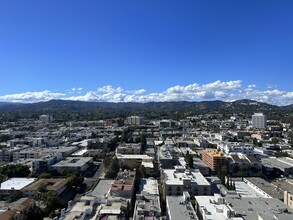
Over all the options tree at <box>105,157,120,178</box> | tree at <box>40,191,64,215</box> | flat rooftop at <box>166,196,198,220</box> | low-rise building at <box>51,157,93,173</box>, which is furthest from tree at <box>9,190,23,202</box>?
flat rooftop at <box>166,196,198,220</box>

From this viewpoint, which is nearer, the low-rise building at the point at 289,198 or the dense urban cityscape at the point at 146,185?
the dense urban cityscape at the point at 146,185

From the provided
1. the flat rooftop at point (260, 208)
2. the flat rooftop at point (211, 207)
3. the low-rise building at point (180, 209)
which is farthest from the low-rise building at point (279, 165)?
the low-rise building at point (180, 209)

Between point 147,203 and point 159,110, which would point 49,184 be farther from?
Answer: point 159,110

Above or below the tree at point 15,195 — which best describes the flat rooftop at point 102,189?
above

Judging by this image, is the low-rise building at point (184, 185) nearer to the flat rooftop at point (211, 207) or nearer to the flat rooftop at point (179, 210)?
the flat rooftop at point (179, 210)

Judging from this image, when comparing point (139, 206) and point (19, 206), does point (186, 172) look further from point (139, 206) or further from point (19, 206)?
point (19, 206)

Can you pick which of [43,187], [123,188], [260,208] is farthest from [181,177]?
[43,187]

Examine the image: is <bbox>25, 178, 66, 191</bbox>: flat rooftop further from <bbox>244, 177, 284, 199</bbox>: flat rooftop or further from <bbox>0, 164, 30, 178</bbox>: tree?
<bbox>244, 177, 284, 199</bbox>: flat rooftop

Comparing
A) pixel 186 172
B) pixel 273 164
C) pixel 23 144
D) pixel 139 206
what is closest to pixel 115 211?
pixel 139 206

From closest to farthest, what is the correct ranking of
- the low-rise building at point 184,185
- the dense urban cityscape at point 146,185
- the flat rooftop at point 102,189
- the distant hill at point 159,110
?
the dense urban cityscape at point 146,185, the flat rooftop at point 102,189, the low-rise building at point 184,185, the distant hill at point 159,110
